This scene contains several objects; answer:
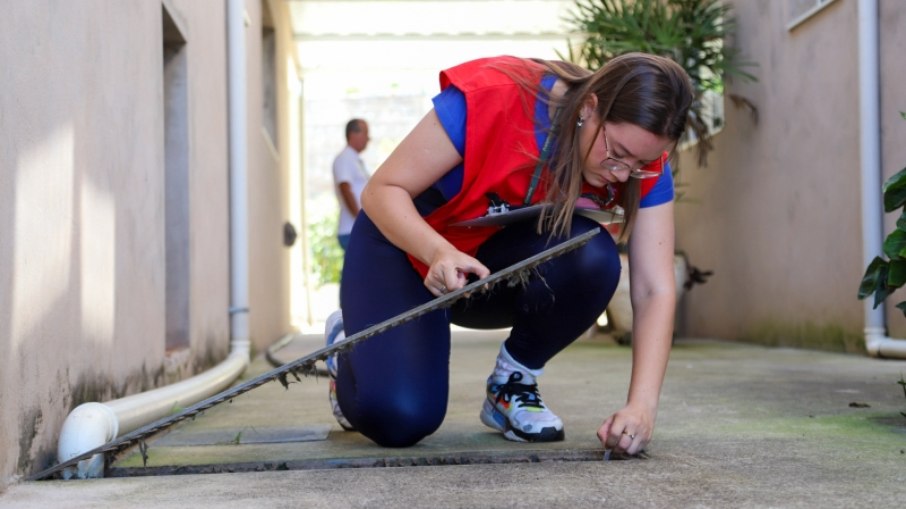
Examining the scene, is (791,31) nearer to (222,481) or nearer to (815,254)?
(815,254)

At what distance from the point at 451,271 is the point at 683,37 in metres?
5.01

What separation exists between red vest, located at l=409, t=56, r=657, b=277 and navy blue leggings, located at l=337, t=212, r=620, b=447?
173 millimetres

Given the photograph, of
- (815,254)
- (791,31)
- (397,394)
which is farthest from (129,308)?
(791,31)

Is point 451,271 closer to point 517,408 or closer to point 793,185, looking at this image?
point 517,408

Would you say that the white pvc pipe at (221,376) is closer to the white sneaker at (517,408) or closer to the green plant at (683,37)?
the white sneaker at (517,408)

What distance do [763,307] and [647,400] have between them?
444cm

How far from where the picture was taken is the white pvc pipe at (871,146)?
4.64 meters

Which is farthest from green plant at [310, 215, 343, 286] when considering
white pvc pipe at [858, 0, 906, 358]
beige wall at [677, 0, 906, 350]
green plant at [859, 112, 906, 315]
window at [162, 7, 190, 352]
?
green plant at [859, 112, 906, 315]

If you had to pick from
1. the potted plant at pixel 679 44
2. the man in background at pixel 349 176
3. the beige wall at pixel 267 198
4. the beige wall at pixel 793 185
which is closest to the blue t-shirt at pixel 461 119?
the beige wall at pixel 793 185

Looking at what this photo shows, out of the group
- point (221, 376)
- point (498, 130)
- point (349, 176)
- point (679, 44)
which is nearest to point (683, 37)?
point (679, 44)

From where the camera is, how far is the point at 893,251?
2.30 metres

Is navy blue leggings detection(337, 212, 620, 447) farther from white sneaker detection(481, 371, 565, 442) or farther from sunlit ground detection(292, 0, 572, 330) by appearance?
sunlit ground detection(292, 0, 572, 330)

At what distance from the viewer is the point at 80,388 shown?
2.28 m

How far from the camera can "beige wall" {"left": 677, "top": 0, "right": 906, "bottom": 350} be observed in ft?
16.4
